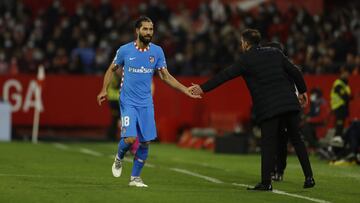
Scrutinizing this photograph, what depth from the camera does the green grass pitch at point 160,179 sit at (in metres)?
12.3

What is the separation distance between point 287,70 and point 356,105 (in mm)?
11413

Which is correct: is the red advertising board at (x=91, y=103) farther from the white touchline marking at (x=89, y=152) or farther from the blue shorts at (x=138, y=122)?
the blue shorts at (x=138, y=122)

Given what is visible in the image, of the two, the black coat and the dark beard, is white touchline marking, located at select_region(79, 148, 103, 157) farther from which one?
the black coat

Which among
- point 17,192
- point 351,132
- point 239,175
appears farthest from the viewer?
point 351,132

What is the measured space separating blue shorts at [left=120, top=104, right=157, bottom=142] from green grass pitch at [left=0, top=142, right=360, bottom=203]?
0.70 metres

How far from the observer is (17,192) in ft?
41.0

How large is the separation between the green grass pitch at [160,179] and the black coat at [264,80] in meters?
1.13

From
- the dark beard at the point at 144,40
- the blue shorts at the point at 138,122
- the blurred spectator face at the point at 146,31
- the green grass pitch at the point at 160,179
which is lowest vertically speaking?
the green grass pitch at the point at 160,179

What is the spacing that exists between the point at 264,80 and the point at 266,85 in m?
0.07

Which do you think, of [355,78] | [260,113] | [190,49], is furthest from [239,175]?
[190,49]

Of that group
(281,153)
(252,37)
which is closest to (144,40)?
(252,37)

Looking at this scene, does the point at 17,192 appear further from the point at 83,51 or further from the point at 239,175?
the point at 83,51

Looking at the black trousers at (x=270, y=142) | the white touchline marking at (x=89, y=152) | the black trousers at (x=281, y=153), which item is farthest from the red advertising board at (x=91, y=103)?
the black trousers at (x=270, y=142)

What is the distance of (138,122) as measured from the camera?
13.6 meters
